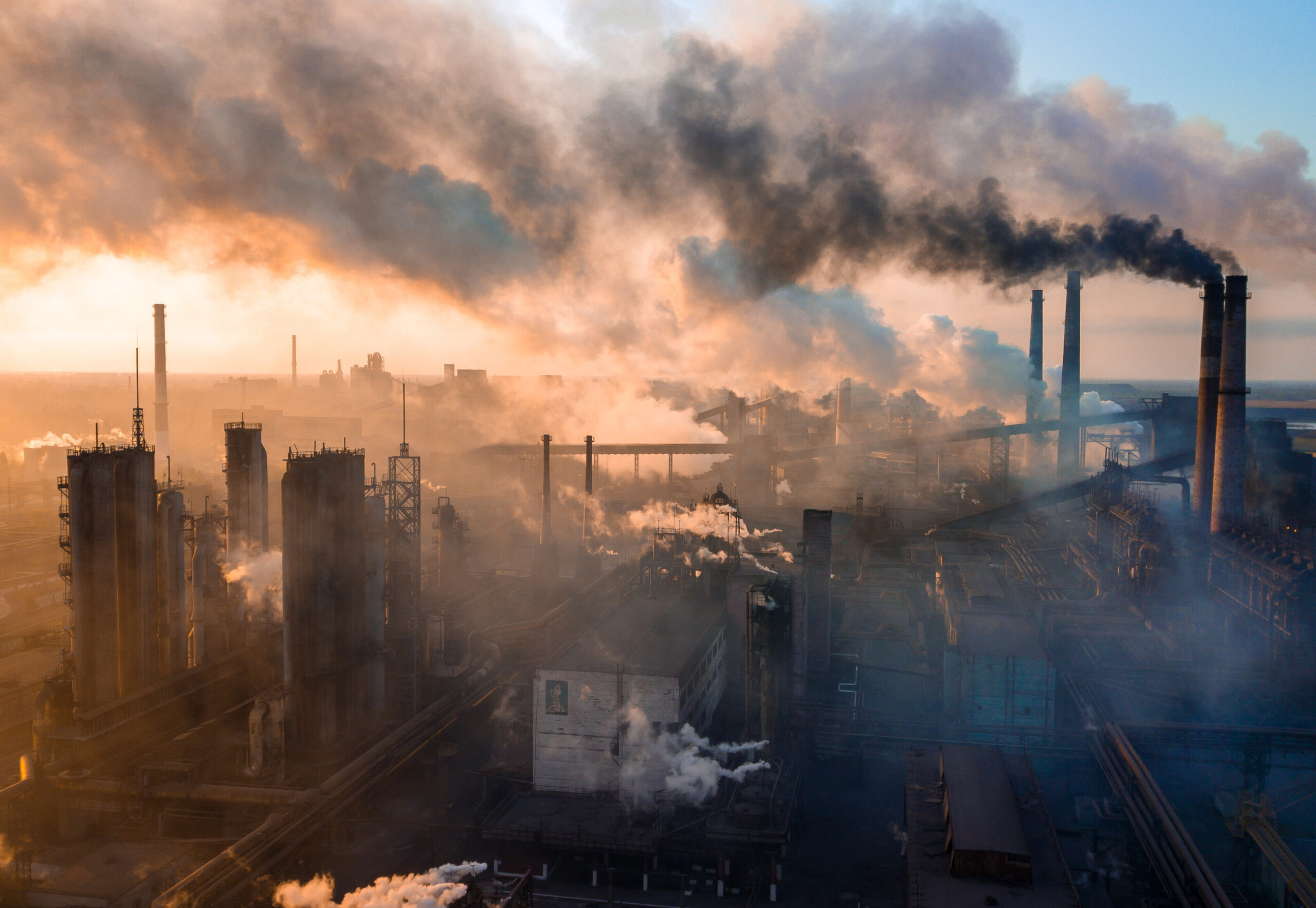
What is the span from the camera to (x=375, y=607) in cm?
2488

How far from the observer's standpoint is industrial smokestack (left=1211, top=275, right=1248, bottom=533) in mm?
30844

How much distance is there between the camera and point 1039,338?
210 ft

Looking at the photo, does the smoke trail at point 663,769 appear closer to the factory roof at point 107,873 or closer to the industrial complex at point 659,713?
the industrial complex at point 659,713

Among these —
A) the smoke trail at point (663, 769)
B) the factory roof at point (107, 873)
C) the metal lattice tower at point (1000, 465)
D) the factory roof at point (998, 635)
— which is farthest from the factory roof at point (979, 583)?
the factory roof at point (107, 873)

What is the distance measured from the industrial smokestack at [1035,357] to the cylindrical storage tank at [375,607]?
51.8 m

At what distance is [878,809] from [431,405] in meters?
69.1

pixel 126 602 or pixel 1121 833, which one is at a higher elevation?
pixel 126 602

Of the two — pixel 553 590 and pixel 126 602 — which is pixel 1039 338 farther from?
pixel 126 602

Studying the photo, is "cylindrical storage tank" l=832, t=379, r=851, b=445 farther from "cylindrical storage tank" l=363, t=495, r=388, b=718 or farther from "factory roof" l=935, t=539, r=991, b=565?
"cylindrical storage tank" l=363, t=495, r=388, b=718

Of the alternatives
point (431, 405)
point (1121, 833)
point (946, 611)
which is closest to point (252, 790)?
point (1121, 833)

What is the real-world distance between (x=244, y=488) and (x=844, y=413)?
4862cm

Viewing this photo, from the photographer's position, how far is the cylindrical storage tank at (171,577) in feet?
82.7

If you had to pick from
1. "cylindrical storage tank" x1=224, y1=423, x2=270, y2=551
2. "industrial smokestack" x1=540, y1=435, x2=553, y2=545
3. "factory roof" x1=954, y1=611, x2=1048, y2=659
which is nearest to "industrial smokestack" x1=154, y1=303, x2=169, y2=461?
"industrial smokestack" x1=540, y1=435, x2=553, y2=545

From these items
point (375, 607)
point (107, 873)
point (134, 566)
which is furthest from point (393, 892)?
point (134, 566)
